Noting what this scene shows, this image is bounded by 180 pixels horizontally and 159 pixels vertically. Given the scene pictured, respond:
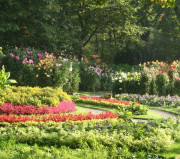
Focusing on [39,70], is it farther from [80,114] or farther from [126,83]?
[80,114]

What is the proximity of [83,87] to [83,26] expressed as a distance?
23.2ft

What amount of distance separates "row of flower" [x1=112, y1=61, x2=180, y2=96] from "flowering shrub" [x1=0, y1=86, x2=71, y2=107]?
4744mm

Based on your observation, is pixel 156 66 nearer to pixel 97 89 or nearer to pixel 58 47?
pixel 97 89

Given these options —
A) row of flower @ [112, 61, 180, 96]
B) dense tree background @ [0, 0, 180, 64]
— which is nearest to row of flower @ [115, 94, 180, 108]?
row of flower @ [112, 61, 180, 96]

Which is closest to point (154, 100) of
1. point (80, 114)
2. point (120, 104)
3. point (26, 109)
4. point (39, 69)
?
point (120, 104)

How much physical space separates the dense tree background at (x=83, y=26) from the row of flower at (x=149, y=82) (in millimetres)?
3613

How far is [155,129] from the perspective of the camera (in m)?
7.21

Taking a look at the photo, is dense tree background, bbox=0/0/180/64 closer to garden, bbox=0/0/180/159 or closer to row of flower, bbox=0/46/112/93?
garden, bbox=0/0/180/159

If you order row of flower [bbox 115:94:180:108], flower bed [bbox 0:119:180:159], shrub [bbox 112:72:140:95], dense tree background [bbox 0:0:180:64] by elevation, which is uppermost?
dense tree background [bbox 0:0:180:64]

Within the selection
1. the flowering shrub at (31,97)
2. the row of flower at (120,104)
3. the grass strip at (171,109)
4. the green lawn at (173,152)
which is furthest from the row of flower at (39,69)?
the green lawn at (173,152)

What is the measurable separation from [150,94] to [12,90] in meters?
7.09

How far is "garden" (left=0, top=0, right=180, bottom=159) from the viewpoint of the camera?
6.40 meters

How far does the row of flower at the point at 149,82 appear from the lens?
1498cm

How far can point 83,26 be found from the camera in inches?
995
